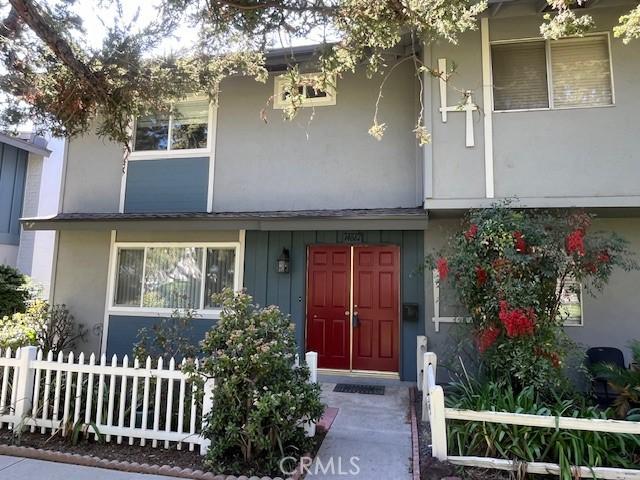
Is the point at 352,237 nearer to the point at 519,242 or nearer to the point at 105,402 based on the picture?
the point at 519,242

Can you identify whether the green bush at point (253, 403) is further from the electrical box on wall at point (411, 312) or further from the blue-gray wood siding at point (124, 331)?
the blue-gray wood siding at point (124, 331)

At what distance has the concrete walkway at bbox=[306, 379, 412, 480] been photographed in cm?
416

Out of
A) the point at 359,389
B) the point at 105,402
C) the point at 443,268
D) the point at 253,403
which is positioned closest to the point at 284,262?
the point at 359,389

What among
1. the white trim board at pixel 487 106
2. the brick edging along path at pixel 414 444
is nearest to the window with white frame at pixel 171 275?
the brick edging along path at pixel 414 444

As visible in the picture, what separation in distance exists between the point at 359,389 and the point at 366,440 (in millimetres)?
2223

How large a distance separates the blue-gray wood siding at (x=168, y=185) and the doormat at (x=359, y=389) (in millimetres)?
4523

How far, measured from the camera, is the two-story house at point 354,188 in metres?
6.64

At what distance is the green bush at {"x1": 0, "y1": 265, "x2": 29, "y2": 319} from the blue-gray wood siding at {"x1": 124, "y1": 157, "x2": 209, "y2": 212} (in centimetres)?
414

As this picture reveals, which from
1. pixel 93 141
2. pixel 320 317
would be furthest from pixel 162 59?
pixel 320 317

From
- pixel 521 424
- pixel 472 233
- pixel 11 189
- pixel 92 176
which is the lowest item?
pixel 521 424

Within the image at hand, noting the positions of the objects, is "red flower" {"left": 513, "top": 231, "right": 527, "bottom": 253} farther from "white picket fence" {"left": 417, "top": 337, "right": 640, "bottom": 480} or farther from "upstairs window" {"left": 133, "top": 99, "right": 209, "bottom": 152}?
"upstairs window" {"left": 133, "top": 99, "right": 209, "bottom": 152}

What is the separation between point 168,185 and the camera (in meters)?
8.98

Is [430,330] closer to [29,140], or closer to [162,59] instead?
[162,59]

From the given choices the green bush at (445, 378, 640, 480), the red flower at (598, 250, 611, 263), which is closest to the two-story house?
the red flower at (598, 250, 611, 263)
